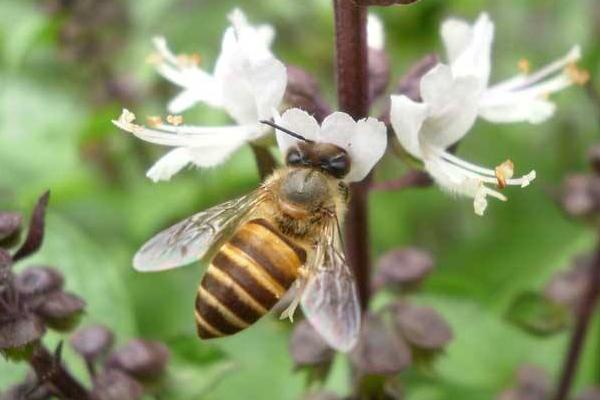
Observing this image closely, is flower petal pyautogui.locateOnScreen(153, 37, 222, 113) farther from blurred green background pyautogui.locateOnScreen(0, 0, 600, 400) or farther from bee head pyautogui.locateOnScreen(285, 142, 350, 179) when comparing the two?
blurred green background pyautogui.locateOnScreen(0, 0, 600, 400)

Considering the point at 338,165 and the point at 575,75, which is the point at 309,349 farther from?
the point at 575,75

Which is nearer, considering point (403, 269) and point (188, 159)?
point (188, 159)

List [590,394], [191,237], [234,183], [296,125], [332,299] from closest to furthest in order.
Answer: [332,299]
[296,125]
[191,237]
[590,394]
[234,183]

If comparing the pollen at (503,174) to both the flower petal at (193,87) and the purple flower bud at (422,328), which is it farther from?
the flower petal at (193,87)

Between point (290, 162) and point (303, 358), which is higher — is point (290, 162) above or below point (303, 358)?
above

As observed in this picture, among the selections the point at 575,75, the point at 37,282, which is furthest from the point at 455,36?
the point at 37,282

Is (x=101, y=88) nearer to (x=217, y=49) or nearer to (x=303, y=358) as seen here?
(x=217, y=49)

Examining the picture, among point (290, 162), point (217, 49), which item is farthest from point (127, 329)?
point (217, 49)
